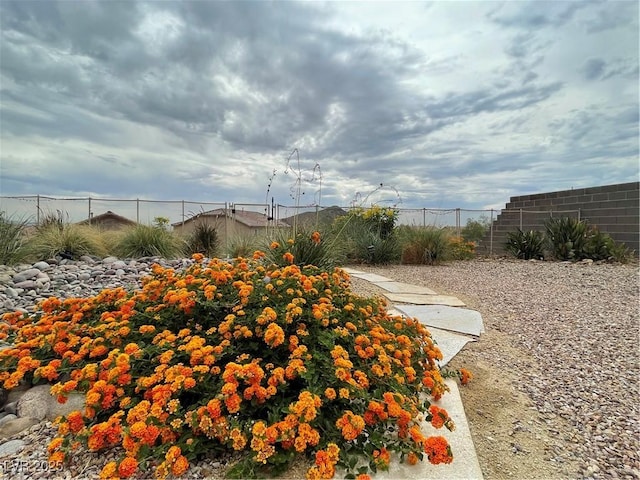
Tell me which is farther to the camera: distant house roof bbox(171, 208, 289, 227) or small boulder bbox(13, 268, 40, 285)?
distant house roof bbox(171, 208, 289, 227)

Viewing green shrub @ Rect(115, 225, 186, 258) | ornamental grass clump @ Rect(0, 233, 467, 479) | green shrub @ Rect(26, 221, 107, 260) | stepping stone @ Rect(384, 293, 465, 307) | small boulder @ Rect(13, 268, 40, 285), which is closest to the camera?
ornamental grass clump @ Rect(0, 233, 467, 479)

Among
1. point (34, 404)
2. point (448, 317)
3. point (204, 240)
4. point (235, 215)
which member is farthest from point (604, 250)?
point (34, 404)

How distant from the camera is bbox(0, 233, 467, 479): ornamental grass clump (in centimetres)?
108

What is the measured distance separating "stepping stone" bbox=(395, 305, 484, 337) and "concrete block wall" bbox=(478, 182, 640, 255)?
7.26m

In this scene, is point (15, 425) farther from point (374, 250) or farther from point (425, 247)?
point (425, 247)

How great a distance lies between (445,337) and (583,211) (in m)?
9.19

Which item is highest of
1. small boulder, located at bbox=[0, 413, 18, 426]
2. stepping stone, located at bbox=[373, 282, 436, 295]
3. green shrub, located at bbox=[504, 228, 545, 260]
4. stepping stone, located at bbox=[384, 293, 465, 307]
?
green shrub, located at bbox=[504, 228, 545, 260]

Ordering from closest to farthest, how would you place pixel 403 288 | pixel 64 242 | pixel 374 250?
pixel 403 288, pixel 64 242, pixel 374 250

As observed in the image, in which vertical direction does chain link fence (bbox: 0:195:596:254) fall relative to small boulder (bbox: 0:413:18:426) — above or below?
above

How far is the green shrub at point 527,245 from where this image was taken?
8.23 metres

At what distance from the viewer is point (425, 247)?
704cm

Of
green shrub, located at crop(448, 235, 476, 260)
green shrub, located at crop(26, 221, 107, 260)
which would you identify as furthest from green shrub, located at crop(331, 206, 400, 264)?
green shrub, located at crop(26, 221, 107, 260)

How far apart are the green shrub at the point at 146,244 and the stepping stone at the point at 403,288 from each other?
11.6ft

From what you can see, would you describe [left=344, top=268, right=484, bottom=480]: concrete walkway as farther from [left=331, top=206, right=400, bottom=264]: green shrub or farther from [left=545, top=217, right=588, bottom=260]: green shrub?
[left=545, top=217, right=588, bottom=260]: green shrub
